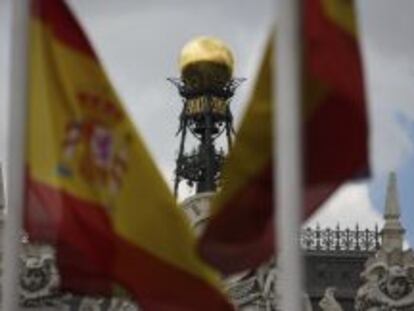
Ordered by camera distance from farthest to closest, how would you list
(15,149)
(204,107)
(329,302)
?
(204,107) → (329,302) → (15,149)

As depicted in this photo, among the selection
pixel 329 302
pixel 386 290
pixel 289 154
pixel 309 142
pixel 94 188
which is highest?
pixel 386 290

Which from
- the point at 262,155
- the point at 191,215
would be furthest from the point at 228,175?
the point at 191,215

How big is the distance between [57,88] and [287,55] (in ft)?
9.22

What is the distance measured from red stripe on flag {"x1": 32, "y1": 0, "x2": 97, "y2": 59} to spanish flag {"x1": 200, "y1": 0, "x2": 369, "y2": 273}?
218cm

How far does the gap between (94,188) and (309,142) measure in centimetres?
252

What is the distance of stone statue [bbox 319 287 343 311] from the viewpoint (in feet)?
153

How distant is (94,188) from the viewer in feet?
58.2

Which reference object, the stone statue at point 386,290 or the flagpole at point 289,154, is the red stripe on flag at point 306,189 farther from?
the stone statue at point 386,290

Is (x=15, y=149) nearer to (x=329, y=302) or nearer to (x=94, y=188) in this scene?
(x=94, y=188)

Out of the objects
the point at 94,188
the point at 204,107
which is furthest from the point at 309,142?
the point at 204,107

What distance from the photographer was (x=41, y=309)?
45.1 m

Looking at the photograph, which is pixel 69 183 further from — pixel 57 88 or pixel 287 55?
pixel 287 55

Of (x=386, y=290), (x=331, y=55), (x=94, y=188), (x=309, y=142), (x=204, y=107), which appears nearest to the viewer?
(x=331, y=55)

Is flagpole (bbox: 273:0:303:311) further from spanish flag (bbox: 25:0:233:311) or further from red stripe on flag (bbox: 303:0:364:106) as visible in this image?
spanish flag (bbox: 25:0:233:311)
